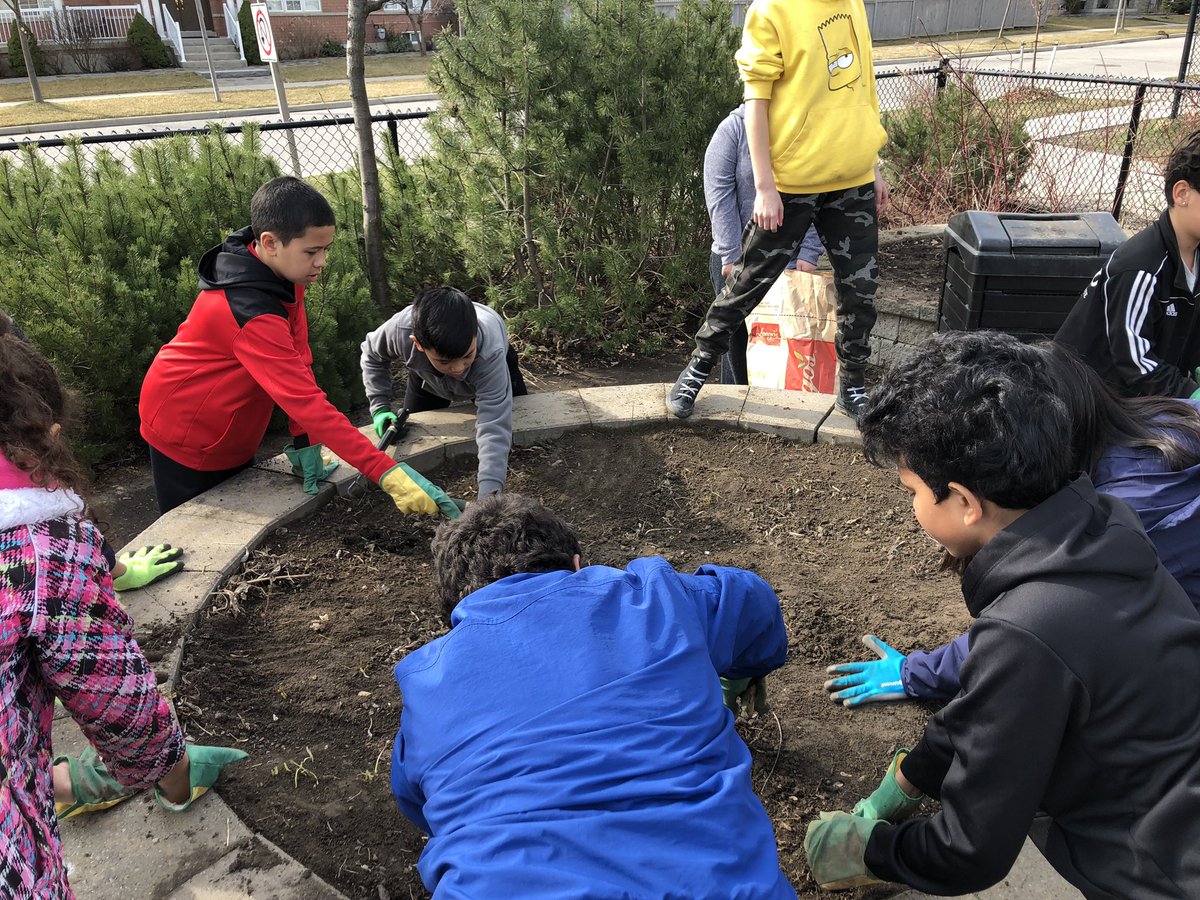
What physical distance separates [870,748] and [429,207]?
12.8 ft

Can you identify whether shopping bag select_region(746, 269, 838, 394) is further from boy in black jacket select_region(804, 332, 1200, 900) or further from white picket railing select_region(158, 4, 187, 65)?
white picket railing select_region(158, 4, 187, 65)

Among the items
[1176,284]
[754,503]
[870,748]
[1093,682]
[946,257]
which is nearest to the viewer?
[1093,682]

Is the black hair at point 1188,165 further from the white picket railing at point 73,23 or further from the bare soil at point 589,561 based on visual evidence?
the white picket railing at point 73,23

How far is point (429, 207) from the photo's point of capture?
5.16 m

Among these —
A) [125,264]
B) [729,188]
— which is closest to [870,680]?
[729,188]

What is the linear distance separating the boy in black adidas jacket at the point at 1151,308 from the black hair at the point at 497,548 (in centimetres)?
197

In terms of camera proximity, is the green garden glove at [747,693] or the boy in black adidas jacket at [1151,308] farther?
the boy in black adidas jacket at [1151,308]

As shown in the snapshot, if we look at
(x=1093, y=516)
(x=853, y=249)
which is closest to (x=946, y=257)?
(x=853, y=249)

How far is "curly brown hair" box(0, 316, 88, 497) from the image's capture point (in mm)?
1555

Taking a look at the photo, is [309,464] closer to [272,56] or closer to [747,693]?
[747,693]

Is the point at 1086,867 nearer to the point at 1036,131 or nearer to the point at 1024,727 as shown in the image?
the point at 1024,727

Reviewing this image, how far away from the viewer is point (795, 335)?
4223 millimetres

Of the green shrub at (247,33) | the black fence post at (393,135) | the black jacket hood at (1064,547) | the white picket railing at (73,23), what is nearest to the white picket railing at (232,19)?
the green shrub at (247,33)

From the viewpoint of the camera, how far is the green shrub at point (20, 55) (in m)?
23.4
